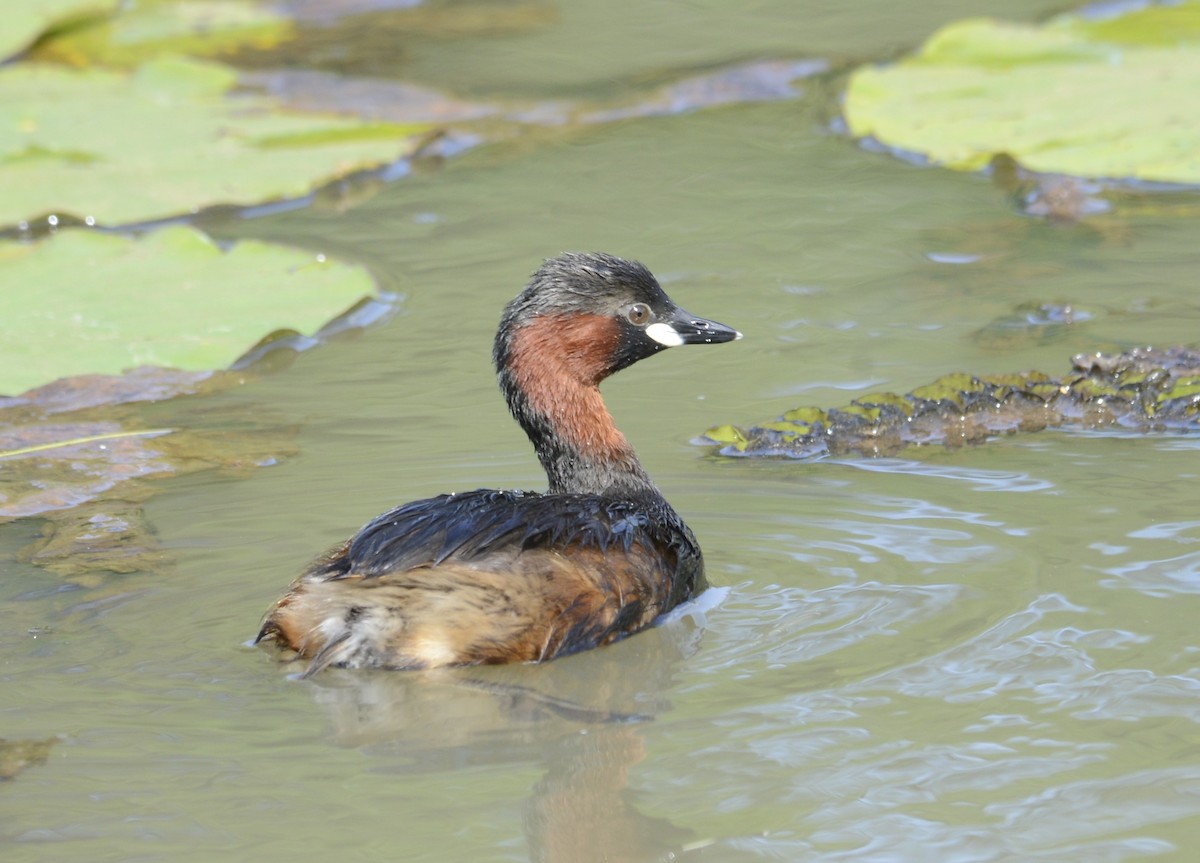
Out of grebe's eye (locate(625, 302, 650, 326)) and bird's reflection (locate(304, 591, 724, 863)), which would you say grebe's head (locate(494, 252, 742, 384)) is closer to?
grebe's eye (locate(625, 302, 650, 326))

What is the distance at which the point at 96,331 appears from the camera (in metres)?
6.23

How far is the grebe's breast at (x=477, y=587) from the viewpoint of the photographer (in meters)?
3.97

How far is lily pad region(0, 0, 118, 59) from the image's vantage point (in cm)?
923

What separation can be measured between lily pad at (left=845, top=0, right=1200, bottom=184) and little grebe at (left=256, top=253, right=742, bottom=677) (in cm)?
301

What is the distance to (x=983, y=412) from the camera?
17.3ft

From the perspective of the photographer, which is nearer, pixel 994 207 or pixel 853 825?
pixel 853 825

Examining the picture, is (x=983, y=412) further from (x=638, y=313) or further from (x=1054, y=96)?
(x=1054, y=96)

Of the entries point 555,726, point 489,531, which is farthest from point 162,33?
point 555,726

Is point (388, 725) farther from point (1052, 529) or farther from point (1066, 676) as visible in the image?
point (1052, 529)

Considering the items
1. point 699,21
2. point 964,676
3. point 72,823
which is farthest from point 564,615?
point 699,21

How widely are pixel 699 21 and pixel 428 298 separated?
3812mm

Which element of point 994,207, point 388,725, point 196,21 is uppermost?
point 196,21

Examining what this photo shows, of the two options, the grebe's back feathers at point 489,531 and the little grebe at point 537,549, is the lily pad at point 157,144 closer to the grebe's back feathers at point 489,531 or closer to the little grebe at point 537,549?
the little grebe at point 537,549

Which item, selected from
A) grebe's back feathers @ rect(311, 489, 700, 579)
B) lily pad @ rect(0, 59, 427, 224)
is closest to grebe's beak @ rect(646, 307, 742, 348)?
grebe's back feathers @ rect(311, 489, 700, 579)
